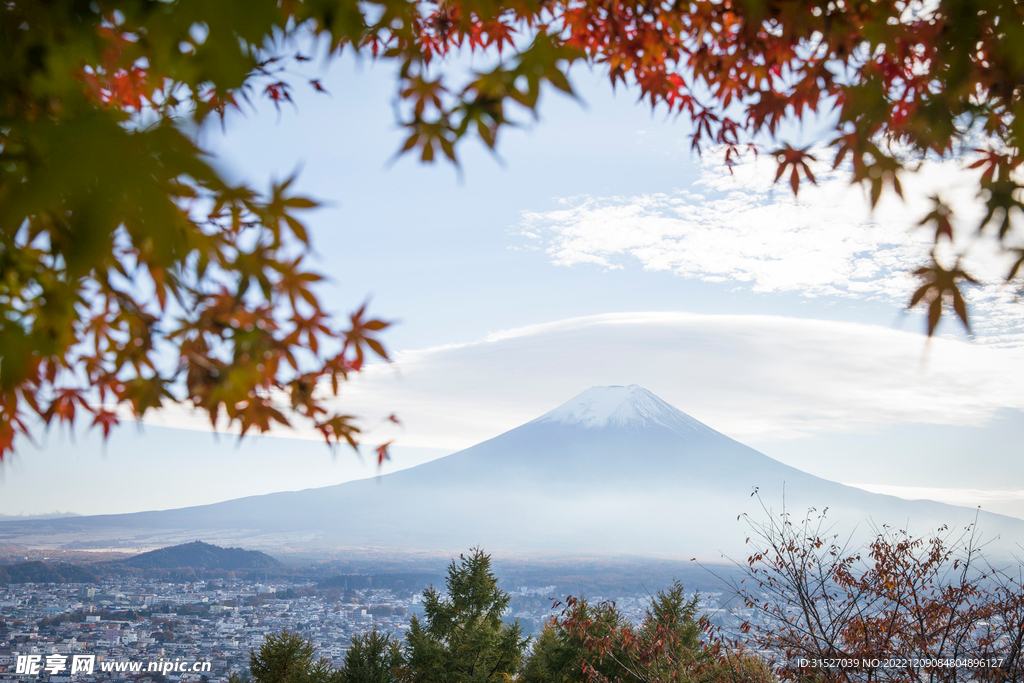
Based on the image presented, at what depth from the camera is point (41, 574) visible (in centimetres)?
3506

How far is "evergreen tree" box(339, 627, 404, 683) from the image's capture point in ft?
37.4

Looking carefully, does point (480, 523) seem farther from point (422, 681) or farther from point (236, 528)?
point (422, 681)

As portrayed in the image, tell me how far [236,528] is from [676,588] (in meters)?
77.9

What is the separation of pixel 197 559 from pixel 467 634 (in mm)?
44884

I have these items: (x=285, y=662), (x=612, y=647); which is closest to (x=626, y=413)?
(x=285, y=662)

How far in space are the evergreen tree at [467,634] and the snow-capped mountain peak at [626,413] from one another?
216 ft

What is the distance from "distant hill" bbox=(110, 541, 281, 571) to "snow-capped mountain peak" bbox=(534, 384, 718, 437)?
42.5 meters

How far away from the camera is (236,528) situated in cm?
7331

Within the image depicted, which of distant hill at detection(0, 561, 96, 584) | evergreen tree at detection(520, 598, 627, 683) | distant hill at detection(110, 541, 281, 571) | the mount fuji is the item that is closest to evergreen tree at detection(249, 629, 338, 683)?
evergreen tree at detection(520, 598, 627, 683)

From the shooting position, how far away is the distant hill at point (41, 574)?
34656 millimetres

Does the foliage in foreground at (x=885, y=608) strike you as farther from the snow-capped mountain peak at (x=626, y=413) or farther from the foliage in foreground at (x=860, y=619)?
the snow-capped mountain peak at (x=626, y=413)

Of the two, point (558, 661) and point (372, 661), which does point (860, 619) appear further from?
point (372, 661)

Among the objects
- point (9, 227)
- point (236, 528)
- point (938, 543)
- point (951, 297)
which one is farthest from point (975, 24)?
point (236, 528)

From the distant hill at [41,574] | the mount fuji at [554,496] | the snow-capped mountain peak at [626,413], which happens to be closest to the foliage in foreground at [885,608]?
the distant hill at [41,574]
